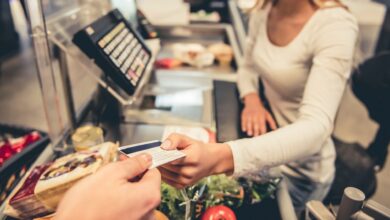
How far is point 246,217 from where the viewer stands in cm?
91

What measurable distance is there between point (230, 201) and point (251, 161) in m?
0.13

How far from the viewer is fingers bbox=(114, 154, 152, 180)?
606mm

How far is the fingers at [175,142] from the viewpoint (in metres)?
0.77

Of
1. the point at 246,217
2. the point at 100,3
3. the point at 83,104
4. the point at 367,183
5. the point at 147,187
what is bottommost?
the point at 367,183

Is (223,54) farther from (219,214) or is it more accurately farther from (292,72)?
(219,214)

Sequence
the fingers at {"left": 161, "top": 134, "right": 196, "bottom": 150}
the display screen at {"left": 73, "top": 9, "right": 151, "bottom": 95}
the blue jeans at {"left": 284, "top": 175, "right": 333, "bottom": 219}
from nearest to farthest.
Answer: the fingers at {"left": 161, "top": 134, "right": 196, "bottom": 150}
the display screen at {"left": 73, "top": 9, "right": 151, "bottom": 95}
the blue jeans at {"left": 284, "top": 175, "right": 333, "bottom": 219}

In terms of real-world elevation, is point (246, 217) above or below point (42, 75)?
below

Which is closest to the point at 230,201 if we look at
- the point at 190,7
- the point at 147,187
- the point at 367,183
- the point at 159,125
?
the point at 147,187

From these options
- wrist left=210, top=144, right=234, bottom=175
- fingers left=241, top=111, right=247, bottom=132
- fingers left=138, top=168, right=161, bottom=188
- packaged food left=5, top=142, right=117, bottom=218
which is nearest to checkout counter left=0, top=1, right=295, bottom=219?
fingers left=241, top=111, right=247, bottom=132

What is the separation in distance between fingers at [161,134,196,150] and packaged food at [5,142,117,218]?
0.20 m

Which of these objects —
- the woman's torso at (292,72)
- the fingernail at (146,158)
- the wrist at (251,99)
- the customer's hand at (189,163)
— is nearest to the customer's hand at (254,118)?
the wrist at (251,99)

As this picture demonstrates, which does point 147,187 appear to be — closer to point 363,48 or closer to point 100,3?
point 100,3

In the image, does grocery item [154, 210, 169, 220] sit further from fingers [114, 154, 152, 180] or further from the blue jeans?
the blue jeans

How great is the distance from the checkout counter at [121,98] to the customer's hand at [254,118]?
0.12ft
